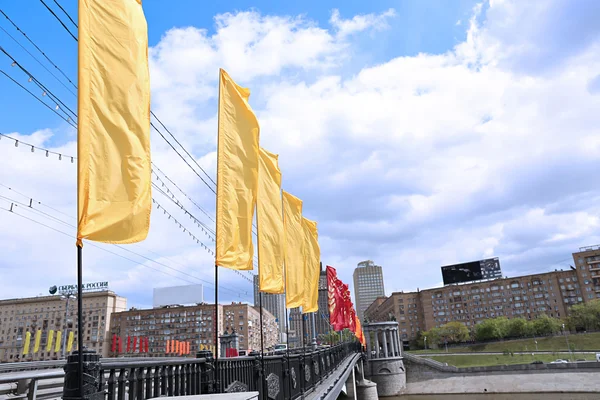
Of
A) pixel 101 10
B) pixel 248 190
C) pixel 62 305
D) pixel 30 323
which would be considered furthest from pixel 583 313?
pixel 30 323

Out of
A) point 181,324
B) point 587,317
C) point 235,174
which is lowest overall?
point 587,317

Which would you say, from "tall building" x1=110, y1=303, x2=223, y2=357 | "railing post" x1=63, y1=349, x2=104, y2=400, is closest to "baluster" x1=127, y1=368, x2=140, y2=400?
"railing post" x1=63, y1=349, x2=104, y2=400

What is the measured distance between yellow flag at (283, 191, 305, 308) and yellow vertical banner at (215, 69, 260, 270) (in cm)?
571

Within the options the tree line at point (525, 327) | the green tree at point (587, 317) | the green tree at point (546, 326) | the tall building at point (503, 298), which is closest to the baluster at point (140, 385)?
the tall building at point (503, 298)

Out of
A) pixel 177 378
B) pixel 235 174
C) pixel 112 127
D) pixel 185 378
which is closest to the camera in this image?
pixel 112 127

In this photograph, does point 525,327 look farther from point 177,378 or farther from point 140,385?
point 140,385

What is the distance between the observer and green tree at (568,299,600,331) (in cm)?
7944

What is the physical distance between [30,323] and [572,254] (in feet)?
428

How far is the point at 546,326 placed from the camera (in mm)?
82625

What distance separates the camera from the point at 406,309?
371 ft

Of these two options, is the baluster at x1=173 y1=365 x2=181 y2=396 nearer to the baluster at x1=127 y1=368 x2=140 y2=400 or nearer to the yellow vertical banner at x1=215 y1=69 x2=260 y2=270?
the baluster at x1=127 y1=368 x2=140 y2=400

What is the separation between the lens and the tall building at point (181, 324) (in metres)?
98.0

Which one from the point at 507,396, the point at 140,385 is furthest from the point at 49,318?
the point at 140,385

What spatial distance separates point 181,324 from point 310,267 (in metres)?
89.3
